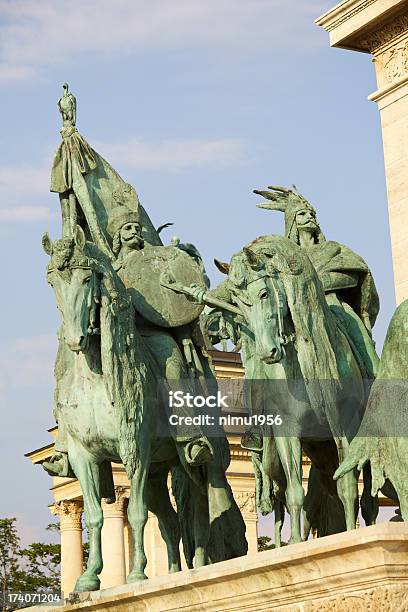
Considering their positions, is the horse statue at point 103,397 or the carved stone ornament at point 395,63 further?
the carved stone ornament at point 395,63

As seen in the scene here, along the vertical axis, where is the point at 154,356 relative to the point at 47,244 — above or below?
below

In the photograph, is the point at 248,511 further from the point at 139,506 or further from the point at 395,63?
the point at 139,506

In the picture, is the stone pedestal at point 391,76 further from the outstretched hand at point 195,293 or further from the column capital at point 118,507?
the column capital at point 118,507

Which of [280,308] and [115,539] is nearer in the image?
[280,308]

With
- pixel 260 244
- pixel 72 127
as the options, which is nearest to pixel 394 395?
pixel 260 244

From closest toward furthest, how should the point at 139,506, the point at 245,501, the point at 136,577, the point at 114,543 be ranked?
the point at 136,577 < the point at 139,506 < the point at 245,501 < the point at 114,543

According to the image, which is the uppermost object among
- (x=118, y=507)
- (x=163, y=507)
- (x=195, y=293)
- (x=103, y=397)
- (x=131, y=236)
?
(x=118, y=507)

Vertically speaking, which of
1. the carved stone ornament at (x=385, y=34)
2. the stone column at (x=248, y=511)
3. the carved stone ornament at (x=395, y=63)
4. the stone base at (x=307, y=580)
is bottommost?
the stone base at (x=307, y=580)

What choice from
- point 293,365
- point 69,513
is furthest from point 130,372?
point 69,513

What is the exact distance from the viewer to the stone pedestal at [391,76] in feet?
65.0

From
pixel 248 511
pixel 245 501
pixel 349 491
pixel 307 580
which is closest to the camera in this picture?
pixel 307 580

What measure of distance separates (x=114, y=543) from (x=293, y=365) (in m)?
23.3

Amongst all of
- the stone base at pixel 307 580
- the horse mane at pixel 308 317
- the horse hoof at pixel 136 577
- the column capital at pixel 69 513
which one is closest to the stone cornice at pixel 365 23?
the horse mane at pixel 308 317

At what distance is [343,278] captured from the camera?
16.2 m
